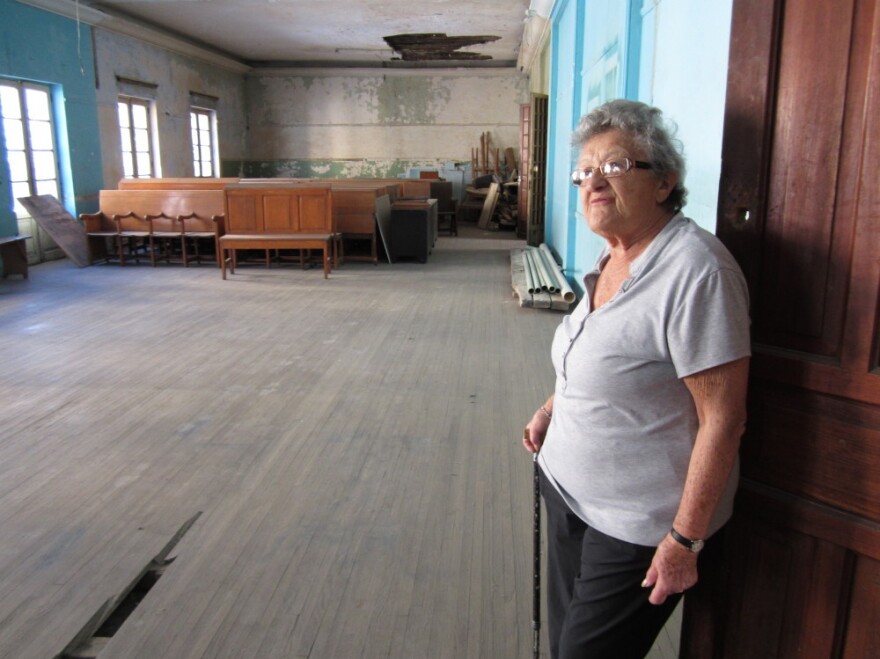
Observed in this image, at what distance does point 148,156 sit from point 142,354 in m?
8.60

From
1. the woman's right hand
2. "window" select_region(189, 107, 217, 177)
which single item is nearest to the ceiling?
"window" select_region(189, 107, 217, 177)

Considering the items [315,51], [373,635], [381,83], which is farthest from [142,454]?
[381,83]

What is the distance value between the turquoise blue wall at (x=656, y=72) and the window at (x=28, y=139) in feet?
22.5

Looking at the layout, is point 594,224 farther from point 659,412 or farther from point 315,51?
point 315,51

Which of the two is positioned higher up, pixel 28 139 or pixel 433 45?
pixel 433 45

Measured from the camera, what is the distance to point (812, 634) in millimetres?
1278

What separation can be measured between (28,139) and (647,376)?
1017 cm

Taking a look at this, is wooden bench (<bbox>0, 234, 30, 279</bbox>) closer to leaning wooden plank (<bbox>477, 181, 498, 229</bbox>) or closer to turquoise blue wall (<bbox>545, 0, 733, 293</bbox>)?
turquoise blue wall (<bbox>545, 0, 733, 293</bbox>)

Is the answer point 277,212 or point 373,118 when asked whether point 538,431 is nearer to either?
point 277,212

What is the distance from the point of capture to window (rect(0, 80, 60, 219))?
29.5ft

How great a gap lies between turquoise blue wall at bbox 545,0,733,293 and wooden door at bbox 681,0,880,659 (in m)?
0.37

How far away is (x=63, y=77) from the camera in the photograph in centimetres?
984

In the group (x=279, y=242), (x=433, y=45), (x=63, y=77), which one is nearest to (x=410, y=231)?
(x=279, y=242)

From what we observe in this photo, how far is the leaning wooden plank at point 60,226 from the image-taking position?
8852 mm
